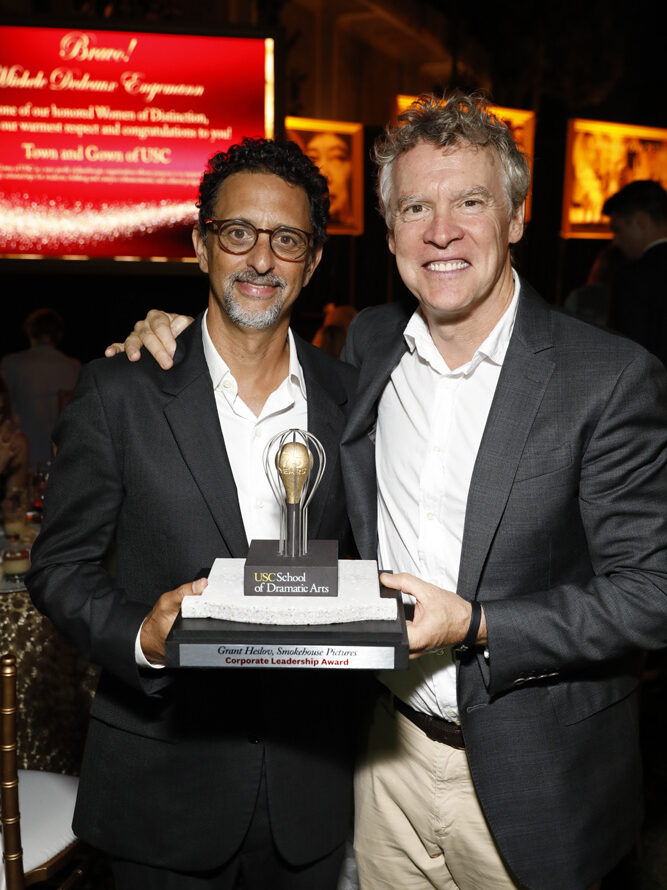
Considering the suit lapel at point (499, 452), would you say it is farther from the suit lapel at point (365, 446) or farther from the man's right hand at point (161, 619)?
the man's right hand at point (161, 619)

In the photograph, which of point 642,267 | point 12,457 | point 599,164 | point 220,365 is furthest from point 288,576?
point 599,164

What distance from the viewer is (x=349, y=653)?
1293mm

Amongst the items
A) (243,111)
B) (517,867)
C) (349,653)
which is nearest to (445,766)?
(517,867)

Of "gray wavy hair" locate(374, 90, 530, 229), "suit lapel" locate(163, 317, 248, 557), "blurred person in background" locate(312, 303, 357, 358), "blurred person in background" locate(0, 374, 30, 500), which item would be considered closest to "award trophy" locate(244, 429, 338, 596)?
"suit lapel" locate(163, 317, 248, 557)

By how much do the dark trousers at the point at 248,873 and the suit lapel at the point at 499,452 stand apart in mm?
650

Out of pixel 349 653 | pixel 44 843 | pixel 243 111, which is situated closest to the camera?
pixel 349 653

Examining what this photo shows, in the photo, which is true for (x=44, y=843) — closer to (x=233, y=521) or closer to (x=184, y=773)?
(x=184, y=773)

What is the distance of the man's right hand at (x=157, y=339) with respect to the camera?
1.78m

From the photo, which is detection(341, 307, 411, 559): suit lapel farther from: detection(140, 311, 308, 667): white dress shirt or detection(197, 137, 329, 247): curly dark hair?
detection(197, 137, 329, 247): curly dark hair

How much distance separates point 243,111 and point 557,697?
407 cm

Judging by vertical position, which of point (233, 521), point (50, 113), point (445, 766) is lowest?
point (445, 766)

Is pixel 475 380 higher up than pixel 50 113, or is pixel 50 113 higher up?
pixel 50 113

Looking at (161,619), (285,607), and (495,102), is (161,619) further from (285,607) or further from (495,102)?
(495,102)

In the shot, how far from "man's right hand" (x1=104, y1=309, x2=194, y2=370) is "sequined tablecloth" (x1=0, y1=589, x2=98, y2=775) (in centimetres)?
126
